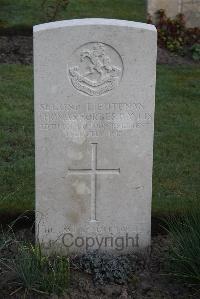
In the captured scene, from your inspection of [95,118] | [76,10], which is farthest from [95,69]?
[76,10]

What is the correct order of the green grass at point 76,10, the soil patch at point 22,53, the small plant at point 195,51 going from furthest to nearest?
the green grass at point 76,10 < the small plant at point 195,51 < the soil patch at point 22,53

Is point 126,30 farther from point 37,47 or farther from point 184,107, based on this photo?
point 184,107

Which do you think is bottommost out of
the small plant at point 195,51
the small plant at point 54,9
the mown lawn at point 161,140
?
the mown lawn at point 161,140

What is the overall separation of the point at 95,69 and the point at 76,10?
7495 mm

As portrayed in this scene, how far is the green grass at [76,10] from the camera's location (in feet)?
37.8

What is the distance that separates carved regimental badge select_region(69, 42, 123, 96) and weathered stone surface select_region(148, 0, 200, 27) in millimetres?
6161

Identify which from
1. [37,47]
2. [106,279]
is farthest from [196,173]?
[37,47]

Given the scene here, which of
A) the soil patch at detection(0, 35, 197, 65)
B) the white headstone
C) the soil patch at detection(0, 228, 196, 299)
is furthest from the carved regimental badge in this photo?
the soil patch at detection(0, 35, 197, 65)

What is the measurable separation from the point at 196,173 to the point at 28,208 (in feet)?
5.95

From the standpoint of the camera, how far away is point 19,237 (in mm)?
5617

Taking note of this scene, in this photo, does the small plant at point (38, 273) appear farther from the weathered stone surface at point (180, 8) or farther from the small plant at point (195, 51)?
the weathered stone surface at point (180, 8)

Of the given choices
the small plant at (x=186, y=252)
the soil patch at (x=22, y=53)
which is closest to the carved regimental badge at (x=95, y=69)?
the small plant at (x=186, y=252)

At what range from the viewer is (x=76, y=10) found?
12.3 m

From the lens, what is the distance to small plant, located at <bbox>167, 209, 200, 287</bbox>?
16.2 ft
